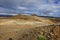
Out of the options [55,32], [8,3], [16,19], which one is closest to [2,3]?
[8,3]

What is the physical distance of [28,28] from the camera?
3061 mm

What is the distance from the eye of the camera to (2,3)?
9.61 ft

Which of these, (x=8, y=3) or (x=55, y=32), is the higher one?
(x=8, y=3)

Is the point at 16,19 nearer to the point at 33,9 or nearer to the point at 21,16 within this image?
the point at 21,16

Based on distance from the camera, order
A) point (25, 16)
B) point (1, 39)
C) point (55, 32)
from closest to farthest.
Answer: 1. point (1, 39)
2. point (25, 16)
3. point (55, 32)

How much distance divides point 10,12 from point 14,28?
13.1 inches

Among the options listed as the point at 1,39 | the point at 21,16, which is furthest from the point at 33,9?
the point at 1,39

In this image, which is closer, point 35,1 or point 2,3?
point 2,3

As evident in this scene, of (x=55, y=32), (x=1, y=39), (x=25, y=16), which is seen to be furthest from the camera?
(x=55, y=32)

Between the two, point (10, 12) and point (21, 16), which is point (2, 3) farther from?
point (21, 16)

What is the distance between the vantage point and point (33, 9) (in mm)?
3166

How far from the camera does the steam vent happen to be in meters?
2.90

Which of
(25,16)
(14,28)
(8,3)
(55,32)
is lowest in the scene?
(55,32)

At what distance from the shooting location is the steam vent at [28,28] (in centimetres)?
290
